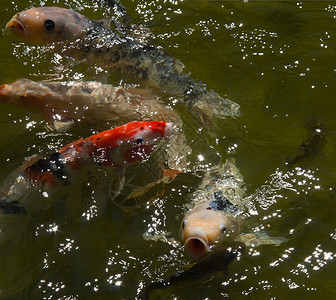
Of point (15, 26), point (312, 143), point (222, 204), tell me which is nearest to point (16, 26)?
point (15, 26)

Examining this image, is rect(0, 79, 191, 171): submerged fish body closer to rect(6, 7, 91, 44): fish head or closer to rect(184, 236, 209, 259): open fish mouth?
rect(6, 7, 91, 44): fish head

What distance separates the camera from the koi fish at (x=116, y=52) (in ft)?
19.1

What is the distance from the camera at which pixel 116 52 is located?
246 inches

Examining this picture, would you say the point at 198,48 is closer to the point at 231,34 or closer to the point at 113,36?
the point at 231,34

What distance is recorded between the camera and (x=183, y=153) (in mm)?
5316

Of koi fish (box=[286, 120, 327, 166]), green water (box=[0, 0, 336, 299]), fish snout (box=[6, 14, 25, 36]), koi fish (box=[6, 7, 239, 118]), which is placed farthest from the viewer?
fish snout (box=[6, 14, 25, 36])

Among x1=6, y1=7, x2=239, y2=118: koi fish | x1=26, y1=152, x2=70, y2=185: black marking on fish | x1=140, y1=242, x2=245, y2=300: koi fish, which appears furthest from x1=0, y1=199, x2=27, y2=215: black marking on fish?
x1=6, y1=7, x2=239, y2=118: koi fish

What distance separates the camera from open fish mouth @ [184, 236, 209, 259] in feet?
13.1

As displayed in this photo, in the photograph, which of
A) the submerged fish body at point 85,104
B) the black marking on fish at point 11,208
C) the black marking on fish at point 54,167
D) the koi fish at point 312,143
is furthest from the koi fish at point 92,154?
the koi fish at point 312,143

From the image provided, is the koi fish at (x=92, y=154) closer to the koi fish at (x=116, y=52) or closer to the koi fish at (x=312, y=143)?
the koi fish at (x=116, y=52)

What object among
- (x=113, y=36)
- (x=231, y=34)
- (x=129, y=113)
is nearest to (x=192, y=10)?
(x=231, y=34)

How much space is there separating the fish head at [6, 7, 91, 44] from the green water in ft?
1.01

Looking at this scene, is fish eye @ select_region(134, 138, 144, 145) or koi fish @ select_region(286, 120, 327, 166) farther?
koi fish @ select_region(286, 120, 327, 166)

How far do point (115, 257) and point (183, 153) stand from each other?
1589mm
